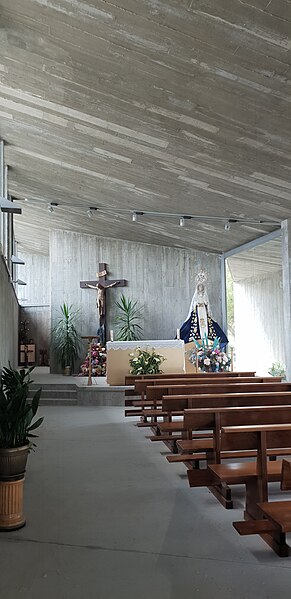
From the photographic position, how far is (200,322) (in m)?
11.0

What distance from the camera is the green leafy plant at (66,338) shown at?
11.9 metres

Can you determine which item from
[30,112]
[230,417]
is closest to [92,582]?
[230,417]

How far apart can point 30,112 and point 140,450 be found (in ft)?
13.4

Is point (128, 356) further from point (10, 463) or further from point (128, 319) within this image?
point (10, 463)

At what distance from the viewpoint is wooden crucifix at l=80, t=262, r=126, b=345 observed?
12031 mm

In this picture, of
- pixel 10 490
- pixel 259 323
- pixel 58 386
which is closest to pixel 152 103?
pixel 10 490

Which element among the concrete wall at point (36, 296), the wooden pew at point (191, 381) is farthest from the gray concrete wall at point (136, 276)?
the wooden pew at point (191, 381)

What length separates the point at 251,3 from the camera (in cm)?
357

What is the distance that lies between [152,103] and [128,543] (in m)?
4.13

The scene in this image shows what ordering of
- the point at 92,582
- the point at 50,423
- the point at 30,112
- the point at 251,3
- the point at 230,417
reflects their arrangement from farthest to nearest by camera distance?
the point at 50,423 < the point at 30,112 < the point at 251,3 < the point at 230,417 < the point at 92,582

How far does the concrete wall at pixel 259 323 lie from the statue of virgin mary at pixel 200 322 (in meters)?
0.45

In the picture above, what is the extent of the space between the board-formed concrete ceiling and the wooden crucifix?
311cm

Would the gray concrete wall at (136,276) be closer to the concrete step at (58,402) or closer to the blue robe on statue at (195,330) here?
the blue robe on statue at (195,330)

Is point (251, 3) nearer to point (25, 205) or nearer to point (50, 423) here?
point (50, 423)
